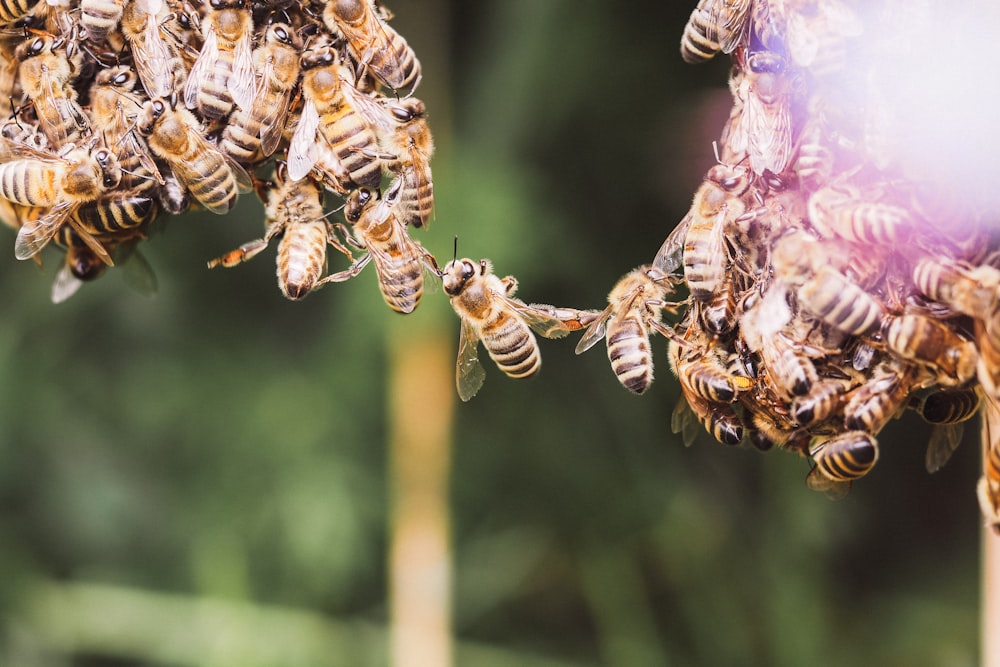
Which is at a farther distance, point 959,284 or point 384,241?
point 384,241

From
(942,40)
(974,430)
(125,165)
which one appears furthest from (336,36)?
(974,430)

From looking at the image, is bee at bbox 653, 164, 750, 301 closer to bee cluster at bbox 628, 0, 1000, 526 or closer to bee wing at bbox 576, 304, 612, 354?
bee cluster at bbox 628, 0, 1000, 526

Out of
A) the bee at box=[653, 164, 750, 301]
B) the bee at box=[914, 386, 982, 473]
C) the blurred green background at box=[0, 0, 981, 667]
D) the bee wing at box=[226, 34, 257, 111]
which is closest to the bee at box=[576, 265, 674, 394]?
the bee at box=[653, 164, 750, 301]

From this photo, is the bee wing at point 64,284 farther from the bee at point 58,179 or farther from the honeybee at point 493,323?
the honeybee at point 493,323

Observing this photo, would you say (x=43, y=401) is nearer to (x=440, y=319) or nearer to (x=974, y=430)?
(x=440, y=319)

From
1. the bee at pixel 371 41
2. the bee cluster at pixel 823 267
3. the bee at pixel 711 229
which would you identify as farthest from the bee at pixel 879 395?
the bee at pixel 371 41

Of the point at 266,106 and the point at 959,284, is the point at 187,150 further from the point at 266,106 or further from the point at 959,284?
the point at 959,284

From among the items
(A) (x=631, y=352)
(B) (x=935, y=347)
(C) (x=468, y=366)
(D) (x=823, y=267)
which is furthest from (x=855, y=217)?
(C) (x=468, y=366)
